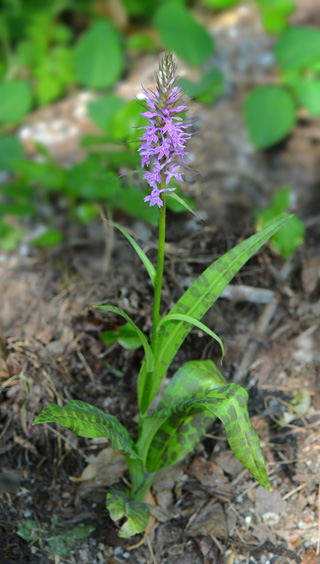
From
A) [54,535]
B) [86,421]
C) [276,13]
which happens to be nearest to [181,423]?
[86,421]

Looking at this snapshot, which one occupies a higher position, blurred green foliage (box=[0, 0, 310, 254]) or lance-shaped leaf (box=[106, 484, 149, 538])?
blurred green foliage (box=[0, 0, 310, 254])

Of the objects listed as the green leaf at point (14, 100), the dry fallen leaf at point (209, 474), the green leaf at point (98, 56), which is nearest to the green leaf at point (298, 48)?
the green leaf at point (98, 56)

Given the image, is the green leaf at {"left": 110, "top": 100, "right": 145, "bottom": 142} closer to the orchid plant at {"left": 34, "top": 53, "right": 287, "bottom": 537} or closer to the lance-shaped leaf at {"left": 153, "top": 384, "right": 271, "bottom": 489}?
the orchid plant at {"left": 34, "top": 53, "right": 287, "bottom": 537}

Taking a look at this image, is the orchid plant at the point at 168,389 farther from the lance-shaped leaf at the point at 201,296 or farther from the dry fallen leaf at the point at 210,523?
the dry fallen leaf at the point at 210,523

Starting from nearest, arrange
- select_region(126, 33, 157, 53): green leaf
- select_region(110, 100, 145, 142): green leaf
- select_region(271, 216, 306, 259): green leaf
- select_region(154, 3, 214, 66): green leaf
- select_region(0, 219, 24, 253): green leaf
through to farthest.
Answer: select_region(271, 216, 306, 259): green leaf < select_region(110, 100, 145, 142): green leaf < select_region(0, 219, 24, 253): green leaf < select_region(154, 3, 214, 66): green leaf < select_region(126, 33, 157, 53): green leaf

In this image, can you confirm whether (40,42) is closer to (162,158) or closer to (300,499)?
(162,158)

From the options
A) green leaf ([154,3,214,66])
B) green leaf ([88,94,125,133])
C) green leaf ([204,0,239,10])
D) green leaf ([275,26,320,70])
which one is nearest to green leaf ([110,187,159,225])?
green leaf ([88,94,125,133])
